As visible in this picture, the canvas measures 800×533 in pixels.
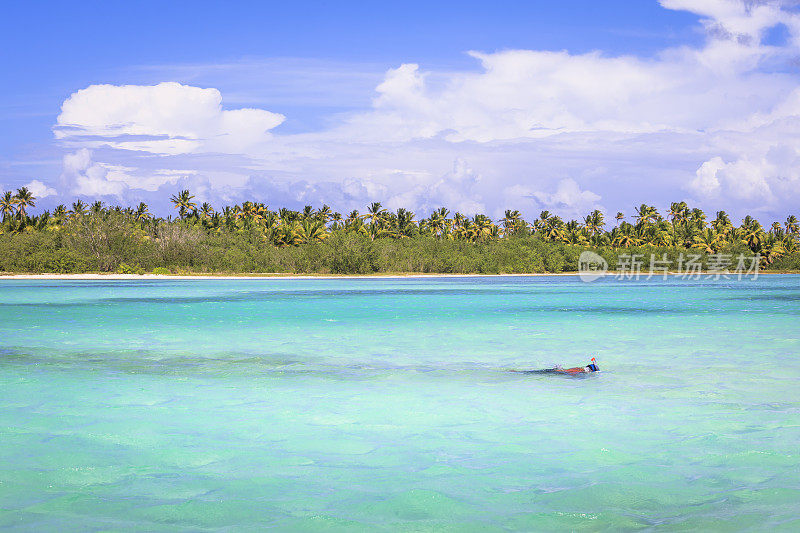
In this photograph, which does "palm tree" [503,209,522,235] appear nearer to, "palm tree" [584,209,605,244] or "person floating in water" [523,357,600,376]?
"palm tree" [584,209,605,244]

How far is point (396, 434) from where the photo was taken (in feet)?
34.4

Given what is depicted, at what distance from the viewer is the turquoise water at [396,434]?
7398mm

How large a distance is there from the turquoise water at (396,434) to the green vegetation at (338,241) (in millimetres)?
56317

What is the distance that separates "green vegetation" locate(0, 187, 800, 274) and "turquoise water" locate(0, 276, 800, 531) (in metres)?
56.3

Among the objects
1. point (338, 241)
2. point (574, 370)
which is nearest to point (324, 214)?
point (338, 241)

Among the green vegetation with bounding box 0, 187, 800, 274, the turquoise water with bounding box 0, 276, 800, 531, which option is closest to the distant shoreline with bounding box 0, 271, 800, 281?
the green vegetation with bounding box 0, 187, 800, 274

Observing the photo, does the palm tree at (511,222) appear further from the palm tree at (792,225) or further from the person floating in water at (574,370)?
the person floating in water at (574,370)

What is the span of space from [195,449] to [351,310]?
995 inches

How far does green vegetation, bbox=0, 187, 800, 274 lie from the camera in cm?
7544

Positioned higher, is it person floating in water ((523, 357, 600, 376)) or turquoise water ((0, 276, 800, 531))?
person floating in water ((523, 357, 600, 376))

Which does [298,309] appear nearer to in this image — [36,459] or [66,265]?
[36,459]

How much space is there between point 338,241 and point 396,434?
246 ft

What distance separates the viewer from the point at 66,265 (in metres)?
73.4

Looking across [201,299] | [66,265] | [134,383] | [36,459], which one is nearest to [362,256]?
[66,265]
